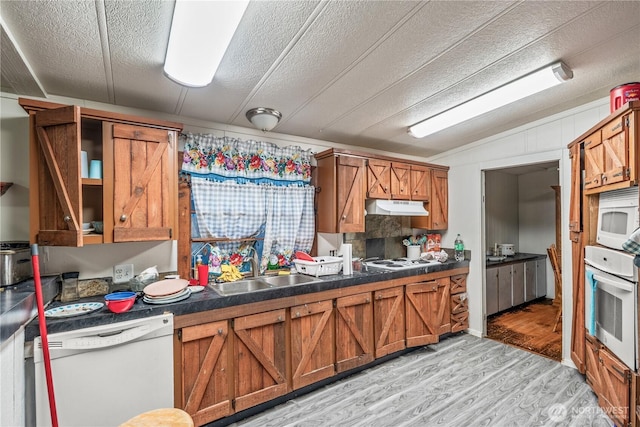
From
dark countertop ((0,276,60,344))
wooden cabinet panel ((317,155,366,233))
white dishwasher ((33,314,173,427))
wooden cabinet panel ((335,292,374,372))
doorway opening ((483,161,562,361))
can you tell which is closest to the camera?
dark countertop ((0,276,60,344))

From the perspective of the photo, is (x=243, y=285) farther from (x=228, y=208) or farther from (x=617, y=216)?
(x=617, y=216)

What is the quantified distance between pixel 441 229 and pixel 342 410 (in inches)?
107

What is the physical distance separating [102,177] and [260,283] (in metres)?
1.52

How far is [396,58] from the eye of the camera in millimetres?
1934

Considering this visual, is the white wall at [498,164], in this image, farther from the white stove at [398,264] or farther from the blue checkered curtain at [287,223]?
the blue checkered curtain at [287,223]

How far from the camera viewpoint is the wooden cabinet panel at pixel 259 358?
2.22m

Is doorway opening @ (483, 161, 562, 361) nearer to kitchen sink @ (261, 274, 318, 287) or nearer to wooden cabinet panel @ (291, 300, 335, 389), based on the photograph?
wooden cabinet panel @ (291, 300, 335, 389)

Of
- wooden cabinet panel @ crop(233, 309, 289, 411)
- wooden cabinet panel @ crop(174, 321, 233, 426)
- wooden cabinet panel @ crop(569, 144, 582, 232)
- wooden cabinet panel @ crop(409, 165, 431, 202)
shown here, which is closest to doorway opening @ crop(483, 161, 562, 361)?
wooden cabinet panel @ crop(409, 165, 431, 202)

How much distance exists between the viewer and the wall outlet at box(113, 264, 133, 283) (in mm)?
2285

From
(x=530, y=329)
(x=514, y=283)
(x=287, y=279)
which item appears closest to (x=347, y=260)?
(x=287, y=279)

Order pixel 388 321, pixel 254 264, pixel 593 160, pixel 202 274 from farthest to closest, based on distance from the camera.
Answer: pixel 388 321, pixel 254 264, pixel 202 274, pixel 593 160

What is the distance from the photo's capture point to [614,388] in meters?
2.06

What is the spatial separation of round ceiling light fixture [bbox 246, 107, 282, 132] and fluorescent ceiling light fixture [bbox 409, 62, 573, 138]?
4.89 ft

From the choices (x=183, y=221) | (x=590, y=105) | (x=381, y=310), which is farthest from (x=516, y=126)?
(x=183, y=221)
